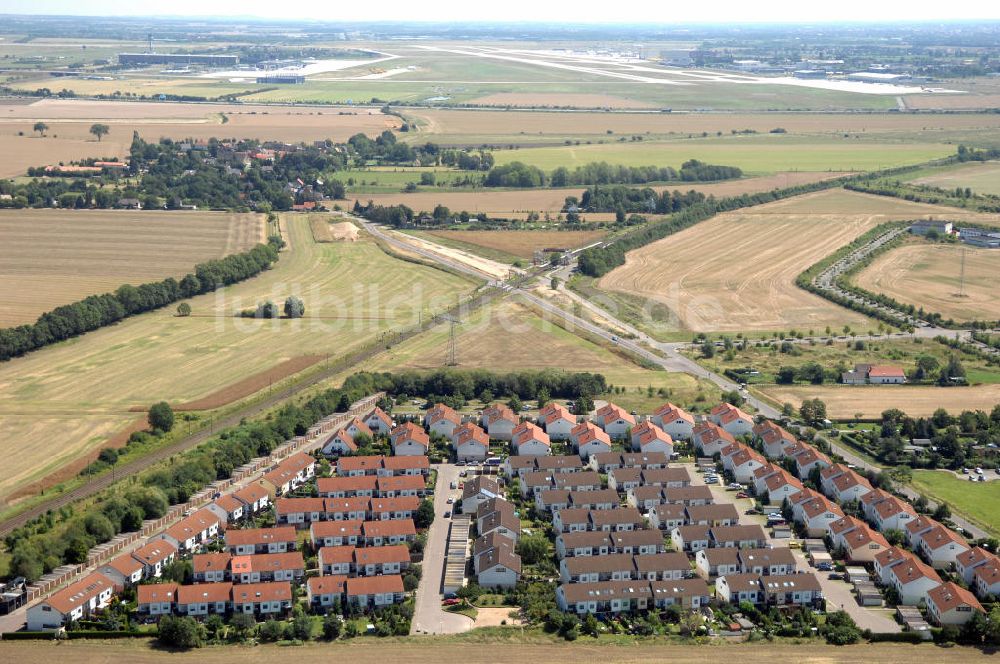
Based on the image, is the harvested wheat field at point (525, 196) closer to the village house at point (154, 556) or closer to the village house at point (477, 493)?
the village house at point (477, 493)

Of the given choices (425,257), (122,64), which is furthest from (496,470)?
(122,64)

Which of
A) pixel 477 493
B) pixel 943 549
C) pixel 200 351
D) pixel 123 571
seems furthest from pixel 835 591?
pixel 200 351

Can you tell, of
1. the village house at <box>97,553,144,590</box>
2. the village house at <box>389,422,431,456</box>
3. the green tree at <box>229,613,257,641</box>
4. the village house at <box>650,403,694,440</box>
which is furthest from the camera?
the village house at <box>650,403,694,440</box>

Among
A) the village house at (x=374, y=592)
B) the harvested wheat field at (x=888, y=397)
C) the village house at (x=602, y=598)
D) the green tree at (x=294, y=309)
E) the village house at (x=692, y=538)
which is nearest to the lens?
the village house at (x=602, y=598)

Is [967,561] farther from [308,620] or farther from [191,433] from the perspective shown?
[191,433]

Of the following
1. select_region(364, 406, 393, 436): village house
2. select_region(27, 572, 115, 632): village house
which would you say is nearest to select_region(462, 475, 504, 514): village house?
select_region(364, 406, 393, 436): village house

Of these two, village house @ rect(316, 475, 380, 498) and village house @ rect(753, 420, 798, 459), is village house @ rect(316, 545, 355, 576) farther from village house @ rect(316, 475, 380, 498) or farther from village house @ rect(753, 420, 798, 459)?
village house @ rect(753, 420, 798, 459)

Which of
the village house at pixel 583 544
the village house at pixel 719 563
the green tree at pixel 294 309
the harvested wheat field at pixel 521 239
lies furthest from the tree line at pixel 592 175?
the village house at pixel 719 563
